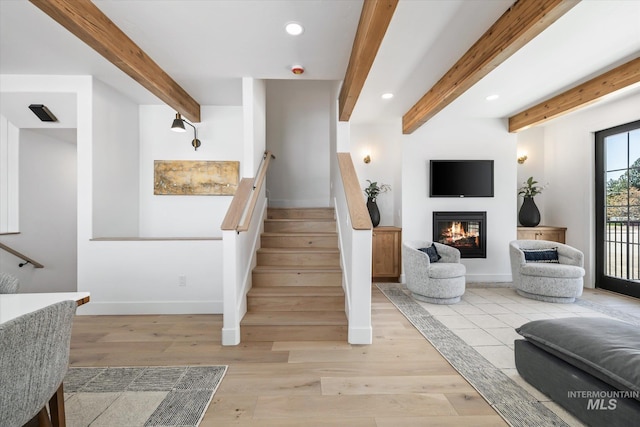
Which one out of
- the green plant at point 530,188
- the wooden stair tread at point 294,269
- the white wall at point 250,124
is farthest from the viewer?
the green plant at point 530,188

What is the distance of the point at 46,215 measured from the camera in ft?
13.4

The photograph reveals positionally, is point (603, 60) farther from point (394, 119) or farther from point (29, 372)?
point (29, 372)

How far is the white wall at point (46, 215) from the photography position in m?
3.84

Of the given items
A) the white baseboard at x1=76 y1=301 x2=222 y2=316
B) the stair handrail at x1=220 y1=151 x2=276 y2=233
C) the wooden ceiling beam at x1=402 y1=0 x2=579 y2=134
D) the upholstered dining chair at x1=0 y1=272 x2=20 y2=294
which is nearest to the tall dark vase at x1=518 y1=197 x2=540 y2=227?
the wooden ceiling beam at x1=402 y1=0 x2=579 y2=134

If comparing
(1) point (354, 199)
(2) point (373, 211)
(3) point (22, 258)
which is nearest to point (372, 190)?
(2) point (373, 211)

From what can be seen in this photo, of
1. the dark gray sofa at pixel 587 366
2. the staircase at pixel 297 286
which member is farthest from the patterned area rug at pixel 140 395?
the dark gray sofa at pixel 587 366

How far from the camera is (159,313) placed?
346 cm

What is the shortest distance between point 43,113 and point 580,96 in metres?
6.60

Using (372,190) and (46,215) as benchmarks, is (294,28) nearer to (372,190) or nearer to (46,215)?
(372,190)

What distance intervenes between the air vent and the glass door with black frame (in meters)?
7.52

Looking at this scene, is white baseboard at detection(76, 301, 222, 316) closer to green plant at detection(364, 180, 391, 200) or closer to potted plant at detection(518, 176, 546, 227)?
green plant at detection(364, 180, 391, 200)

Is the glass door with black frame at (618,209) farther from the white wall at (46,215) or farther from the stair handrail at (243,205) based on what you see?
the white wall at (46,215)

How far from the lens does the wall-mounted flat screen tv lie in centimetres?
504

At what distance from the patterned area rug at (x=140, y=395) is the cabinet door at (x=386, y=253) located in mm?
3231
